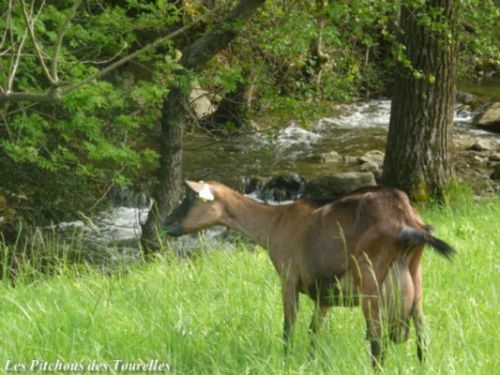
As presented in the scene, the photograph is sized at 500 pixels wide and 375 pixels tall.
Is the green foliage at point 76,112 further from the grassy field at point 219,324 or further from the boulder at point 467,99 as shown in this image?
the boulder at point 467,99

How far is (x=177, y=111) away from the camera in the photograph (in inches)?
363

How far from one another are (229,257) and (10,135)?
273 centimetres

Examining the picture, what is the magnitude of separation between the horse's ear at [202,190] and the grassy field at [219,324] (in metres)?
0.68

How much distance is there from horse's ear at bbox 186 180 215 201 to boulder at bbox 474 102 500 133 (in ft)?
45.3

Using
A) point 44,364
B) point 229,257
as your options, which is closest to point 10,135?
point 229,257

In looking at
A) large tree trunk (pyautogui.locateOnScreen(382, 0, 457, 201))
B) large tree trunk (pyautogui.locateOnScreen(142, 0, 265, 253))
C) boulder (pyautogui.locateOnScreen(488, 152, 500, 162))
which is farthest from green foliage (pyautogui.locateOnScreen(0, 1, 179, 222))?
boulder (pyautogui.locateOnScreen(488, 152, 500, 162))

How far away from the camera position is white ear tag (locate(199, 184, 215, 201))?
16.0ft

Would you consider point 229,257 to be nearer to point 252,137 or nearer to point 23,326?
point 23,326

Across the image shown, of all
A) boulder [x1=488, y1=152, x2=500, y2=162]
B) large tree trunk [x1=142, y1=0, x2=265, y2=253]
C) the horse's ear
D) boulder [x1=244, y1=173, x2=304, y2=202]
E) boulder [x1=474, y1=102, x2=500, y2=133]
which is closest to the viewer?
the horse's ear

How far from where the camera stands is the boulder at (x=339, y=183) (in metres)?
12.6

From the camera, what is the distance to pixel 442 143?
421 inches

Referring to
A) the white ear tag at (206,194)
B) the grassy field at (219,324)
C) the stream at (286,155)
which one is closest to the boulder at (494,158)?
the stream at (286,155)

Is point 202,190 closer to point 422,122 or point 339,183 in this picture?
point 422,122

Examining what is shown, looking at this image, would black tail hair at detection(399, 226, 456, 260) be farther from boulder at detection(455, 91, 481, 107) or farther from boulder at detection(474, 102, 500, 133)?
boulder at detection(455, 91, 481, 107)
